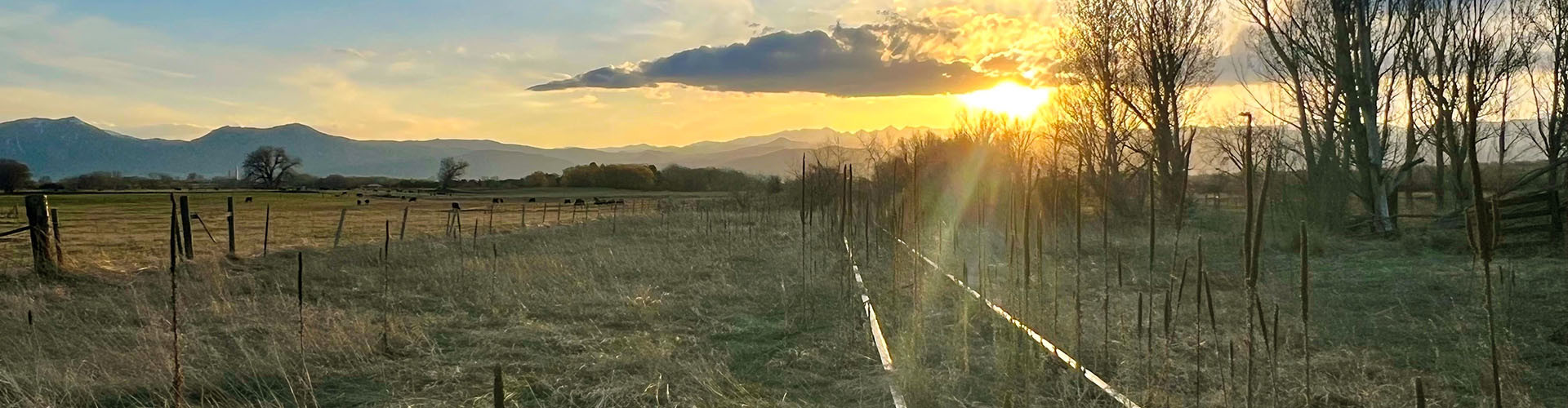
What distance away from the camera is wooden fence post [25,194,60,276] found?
30.2ft

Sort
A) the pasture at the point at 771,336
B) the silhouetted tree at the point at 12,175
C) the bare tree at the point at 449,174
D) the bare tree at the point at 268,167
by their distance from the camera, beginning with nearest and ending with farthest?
the pasture at the point at 771,336 → the silhouetted tree at the point at 12,175 → the bare tree at the point at 449,174 → the bare tree at the point at 268,167

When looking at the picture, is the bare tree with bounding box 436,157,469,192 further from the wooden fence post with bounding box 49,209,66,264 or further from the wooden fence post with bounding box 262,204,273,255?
the wooden fence post with bounding box 49,209,66,264

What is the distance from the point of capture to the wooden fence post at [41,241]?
9203 millimetres

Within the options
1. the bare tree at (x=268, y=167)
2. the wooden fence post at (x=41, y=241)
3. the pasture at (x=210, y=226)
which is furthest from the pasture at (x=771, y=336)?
the bare tree at (x=268, y=167)

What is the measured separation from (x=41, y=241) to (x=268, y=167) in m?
105

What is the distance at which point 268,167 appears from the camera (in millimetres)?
99375

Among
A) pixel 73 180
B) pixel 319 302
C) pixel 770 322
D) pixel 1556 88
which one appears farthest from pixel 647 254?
pixel 73 180

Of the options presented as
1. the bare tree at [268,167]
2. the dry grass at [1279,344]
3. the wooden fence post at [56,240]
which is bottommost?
the dry grass at [1279,344]

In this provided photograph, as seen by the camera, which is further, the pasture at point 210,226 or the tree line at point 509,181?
the tree line at point 509,181

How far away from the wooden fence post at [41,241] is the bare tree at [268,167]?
9758 cm

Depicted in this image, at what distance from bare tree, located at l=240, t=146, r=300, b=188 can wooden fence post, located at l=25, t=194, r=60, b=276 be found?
97.6m

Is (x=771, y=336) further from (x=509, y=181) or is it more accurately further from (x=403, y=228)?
(x=509, y=181)

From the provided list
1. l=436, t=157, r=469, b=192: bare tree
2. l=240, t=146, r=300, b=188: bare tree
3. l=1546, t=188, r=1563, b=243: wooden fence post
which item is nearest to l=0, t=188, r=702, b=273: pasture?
l=1546, t=188, r=1563, b=243: wooden fence post

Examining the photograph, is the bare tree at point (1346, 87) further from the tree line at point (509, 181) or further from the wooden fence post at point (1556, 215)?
the tree line at point (509, 181)
